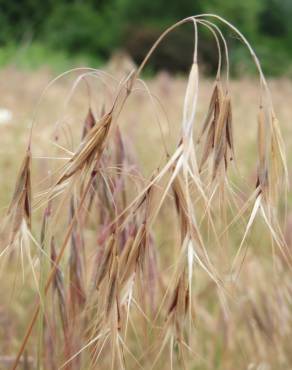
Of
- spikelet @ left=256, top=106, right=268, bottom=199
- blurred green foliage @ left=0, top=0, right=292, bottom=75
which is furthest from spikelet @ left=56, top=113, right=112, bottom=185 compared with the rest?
blurred green foliage @ left=0, top=0, right=292, bottom=75

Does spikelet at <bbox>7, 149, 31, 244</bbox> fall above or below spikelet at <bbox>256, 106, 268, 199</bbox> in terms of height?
below

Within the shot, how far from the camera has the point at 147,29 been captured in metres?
13.7

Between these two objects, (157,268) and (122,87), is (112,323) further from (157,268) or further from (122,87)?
(157,268)

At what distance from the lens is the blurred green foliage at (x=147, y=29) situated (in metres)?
13.3

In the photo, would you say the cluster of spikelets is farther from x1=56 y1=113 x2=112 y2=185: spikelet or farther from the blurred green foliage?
the blurred green foliage

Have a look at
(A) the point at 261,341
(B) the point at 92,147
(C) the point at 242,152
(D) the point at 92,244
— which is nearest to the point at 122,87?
(B) the point at 92,147

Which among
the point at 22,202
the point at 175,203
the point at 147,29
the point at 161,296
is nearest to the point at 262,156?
the point at 175,203

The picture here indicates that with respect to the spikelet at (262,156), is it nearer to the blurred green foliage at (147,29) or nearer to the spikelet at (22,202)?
the spikelet at (22,202)

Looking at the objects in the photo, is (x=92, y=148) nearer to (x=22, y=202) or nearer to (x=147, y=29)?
(x=22, y=202)

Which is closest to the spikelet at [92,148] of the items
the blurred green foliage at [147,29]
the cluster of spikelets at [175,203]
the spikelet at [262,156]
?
the cluster of spikelets at [175,203]

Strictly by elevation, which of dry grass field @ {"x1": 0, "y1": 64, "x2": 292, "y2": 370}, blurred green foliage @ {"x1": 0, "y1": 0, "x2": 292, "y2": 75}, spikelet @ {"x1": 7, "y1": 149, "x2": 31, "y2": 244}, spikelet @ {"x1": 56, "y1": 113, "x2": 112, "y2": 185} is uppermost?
A: spikelet @ {"x1": 56, "y1": 113, "x2": 112, "y2": 185}

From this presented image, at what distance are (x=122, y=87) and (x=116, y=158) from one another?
0.26 meters

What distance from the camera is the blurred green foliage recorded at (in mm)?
13297

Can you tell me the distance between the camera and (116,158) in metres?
0.86
